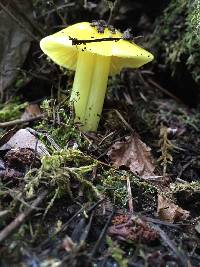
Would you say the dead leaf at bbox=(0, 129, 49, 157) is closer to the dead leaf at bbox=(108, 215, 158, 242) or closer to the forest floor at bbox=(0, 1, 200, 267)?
the forest floor at bbox=(0, 1, 200, 267)

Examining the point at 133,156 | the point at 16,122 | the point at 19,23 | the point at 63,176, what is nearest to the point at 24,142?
the point at 16,122

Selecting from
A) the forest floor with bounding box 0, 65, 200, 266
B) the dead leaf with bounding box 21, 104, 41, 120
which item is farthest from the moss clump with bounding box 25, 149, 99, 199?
the dead leaf with bounding box 21, 104, 41, 120

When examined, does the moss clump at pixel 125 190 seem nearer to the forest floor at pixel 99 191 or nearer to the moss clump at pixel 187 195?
the forest floor at pixel 99 191

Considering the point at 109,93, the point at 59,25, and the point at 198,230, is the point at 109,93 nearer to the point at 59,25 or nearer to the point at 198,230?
the point at 59,25

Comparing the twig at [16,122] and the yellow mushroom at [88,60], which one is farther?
the twig at [16,122]

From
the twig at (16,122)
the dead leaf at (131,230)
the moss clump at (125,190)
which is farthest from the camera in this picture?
the twig at (16,122)

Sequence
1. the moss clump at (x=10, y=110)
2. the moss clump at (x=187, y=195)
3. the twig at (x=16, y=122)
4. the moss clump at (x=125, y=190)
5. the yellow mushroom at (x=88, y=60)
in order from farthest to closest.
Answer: the moss clump at (x=10, y=110) → the twig at (x=16, y=122) → the yellow mushroom at (x=88, y=60) → the moss clump at (x=187, y=195) → the moss clump at (x=125, y=190)

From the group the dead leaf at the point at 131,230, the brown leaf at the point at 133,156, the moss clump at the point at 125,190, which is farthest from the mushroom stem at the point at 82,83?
the dead leaf at the point at 131,230

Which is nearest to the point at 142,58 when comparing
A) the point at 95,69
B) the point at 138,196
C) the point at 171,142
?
the point at 95,69
